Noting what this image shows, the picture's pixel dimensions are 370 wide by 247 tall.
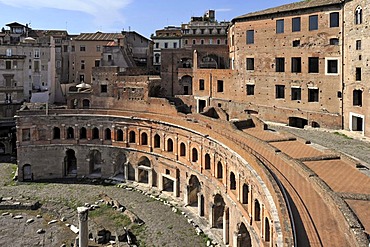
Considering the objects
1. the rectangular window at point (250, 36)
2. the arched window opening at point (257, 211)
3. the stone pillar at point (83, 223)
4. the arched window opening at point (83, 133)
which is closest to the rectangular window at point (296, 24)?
the rectangular window at point (250, 36)

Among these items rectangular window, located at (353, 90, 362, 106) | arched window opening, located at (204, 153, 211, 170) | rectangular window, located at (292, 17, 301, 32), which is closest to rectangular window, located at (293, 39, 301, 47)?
rectangular window, located at (292, 17, 301, 32)

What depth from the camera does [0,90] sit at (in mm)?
50531

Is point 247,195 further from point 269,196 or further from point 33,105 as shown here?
point 33,105

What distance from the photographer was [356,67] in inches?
1145

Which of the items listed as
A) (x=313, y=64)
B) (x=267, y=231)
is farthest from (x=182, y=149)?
(x=267, y=231)

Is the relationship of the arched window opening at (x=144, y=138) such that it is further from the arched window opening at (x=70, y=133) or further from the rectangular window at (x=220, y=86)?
the rectangular window at (x=220, y=86)

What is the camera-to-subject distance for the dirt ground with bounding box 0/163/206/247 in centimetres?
2669

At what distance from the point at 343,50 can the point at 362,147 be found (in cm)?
882

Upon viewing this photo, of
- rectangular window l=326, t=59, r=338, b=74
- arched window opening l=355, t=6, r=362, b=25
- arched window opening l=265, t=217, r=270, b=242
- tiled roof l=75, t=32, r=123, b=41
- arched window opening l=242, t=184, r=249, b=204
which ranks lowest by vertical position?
arched window opening l=265, t=217, r=270, b=242

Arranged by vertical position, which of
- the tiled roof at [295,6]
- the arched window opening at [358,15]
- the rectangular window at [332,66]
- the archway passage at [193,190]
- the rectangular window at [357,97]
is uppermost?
the tiled roof at [295,6]

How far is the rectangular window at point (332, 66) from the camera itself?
31922mm

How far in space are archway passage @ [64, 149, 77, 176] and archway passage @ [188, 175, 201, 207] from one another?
14143mm

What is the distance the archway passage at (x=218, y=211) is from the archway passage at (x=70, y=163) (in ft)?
60.3

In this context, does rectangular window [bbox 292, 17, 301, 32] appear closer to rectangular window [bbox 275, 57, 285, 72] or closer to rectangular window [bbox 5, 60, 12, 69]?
rectangular window [bbox 275, 57, 285, 72]
